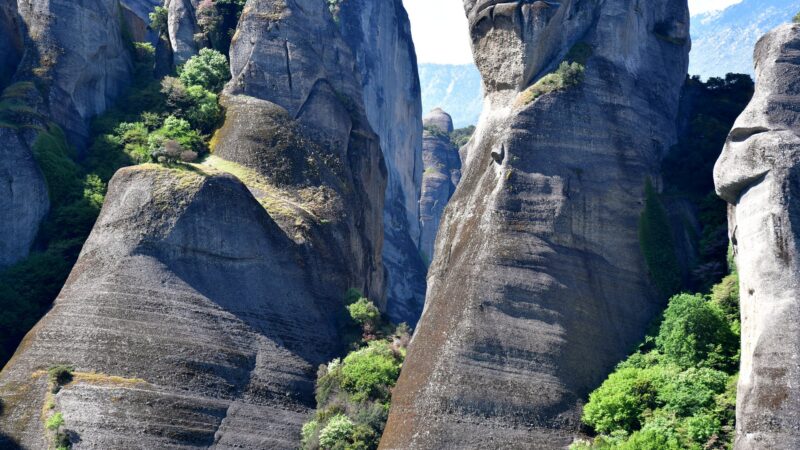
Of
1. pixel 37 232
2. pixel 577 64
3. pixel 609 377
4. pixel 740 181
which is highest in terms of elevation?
pixel 577 64

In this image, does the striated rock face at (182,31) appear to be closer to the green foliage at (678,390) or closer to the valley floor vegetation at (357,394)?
the valley floor vegetation at (357,394)

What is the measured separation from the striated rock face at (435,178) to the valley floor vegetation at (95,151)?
54.0 meters

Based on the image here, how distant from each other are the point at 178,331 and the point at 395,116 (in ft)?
175

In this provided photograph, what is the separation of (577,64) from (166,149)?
20476 millimetres

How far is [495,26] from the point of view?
5712cm

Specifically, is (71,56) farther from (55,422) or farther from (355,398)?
(355,398)

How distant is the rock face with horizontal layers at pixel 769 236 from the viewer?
3912 centimetres

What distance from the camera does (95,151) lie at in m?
63.9

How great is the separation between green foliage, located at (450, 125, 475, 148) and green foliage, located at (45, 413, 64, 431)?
90.9 metres

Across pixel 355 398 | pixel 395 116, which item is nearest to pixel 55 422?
pixel 355 398

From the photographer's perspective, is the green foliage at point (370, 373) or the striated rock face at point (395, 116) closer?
the green foliage at point (370, 373)

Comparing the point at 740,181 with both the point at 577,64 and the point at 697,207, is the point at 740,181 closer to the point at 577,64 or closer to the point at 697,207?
the point at 697,207

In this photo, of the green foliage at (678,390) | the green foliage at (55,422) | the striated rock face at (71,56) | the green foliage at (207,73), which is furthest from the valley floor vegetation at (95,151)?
the green foliage at (678,390)

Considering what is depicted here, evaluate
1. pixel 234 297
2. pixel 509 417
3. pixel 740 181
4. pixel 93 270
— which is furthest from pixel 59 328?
pixel 740 181
